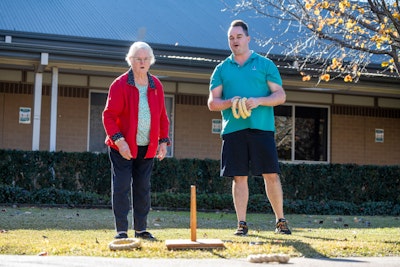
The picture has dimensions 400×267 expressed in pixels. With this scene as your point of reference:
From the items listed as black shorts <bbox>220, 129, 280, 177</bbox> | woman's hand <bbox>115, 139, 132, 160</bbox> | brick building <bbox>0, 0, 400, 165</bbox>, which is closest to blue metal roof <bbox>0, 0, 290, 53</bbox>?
brick building <bbox>0, 0, 400, 165</bbox>

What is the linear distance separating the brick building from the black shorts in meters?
7.71

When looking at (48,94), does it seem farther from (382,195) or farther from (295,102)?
(382,195)

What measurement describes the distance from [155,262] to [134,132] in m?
1.60

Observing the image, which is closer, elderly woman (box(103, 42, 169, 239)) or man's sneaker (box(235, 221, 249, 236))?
elderly woman (box(103, 42, 169, 239))

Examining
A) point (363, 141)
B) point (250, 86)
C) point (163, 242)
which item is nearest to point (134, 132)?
point (163, 242)

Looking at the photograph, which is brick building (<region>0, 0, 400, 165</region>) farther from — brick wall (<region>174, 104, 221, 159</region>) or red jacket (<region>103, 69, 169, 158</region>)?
red jacket (<region>103, 69, 169, 158</region>)

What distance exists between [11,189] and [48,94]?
12.6 feet

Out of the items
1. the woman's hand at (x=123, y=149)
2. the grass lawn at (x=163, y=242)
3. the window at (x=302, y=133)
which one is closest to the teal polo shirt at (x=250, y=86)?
the grass lawn at (x=163, y=242)

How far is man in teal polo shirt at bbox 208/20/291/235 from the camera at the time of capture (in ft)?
22.4

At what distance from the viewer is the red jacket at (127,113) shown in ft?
20.5

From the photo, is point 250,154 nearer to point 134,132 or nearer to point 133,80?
point 134,132

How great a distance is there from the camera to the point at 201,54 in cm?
1541

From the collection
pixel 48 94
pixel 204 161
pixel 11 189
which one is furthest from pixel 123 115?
pixel 48 94

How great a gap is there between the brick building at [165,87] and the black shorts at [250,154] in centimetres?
771
